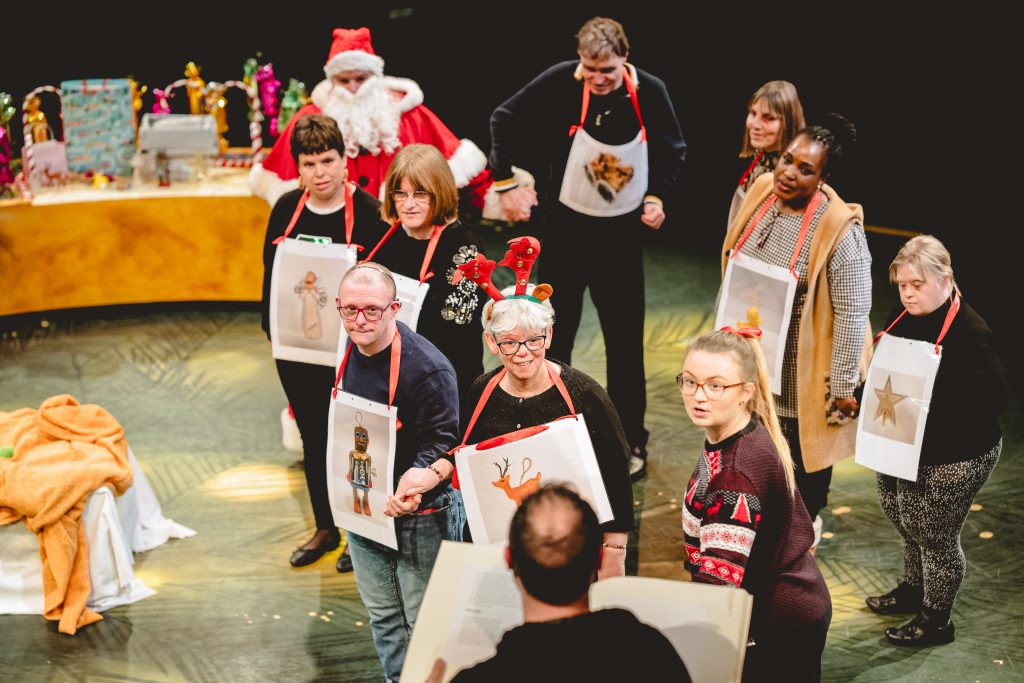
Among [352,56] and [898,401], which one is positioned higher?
[352,56]

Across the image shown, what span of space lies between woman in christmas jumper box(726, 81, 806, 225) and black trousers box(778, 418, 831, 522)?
0.97 metres

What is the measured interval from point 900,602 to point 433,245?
2.14 metres

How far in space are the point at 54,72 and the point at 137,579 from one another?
5.58 meters

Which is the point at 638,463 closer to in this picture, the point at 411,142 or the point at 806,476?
the point at 806,476

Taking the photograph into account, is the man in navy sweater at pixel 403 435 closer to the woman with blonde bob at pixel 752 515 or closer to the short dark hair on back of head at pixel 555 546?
the woman with blonde bob at pixel 752 515

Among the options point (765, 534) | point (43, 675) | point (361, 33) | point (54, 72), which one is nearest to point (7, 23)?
point (54, 72)

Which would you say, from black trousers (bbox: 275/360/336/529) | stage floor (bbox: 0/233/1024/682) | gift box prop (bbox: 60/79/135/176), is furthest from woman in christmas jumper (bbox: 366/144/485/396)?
gift box prop (bbox: 60/79/135/176)

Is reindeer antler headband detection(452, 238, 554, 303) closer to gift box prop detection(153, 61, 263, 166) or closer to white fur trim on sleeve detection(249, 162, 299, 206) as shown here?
white fur trim on sleeve detection(249, 162, 299, 206)

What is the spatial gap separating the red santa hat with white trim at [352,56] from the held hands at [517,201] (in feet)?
3.41

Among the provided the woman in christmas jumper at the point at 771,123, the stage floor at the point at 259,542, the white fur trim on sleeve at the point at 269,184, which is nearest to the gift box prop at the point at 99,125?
the stage floor at the point at 259,542

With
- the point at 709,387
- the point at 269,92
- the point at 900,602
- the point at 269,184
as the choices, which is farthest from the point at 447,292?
the point at 269,92

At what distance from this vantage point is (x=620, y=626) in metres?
1.84

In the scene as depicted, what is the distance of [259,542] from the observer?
181 inches

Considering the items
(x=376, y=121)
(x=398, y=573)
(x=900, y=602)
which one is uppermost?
(x=376, y=121)
